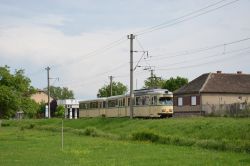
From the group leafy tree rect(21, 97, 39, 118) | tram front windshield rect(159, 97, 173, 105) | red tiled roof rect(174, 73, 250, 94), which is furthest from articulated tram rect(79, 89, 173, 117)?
red tiled roof rect(174, 73, 250, 94)

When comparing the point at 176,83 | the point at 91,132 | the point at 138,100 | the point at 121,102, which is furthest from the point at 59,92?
the point at 91,132

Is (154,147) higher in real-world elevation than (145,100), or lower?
lower

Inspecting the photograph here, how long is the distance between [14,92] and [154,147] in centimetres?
3065

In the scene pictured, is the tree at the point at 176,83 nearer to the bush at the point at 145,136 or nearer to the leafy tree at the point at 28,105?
the leafy tree at the point at 28,105

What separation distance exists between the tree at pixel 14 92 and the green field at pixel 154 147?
10066 millimetres

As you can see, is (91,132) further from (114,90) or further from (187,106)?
(114,90)

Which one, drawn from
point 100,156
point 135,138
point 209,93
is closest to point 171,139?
point 135,138

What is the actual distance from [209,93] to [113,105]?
13253 mm

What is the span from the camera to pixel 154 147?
32.3 meters

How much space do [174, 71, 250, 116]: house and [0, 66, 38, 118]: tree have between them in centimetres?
2052

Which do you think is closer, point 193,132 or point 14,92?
point 193,132

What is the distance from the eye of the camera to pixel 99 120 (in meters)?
59.9

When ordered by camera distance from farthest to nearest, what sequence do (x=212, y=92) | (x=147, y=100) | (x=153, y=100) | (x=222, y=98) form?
(x=222, y=98) → (x=212, y=92) → (x=147, y=100) → (x=153, y=100)

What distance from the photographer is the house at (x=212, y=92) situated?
70.5m
